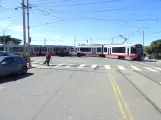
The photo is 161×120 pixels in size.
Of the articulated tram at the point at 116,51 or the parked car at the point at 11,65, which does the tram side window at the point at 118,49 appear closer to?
the articulated tram at the point at 116,51

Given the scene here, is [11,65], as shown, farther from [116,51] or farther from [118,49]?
[116,51]

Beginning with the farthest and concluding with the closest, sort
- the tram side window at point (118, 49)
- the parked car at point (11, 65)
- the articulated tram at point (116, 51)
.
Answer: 1. the tram side window at point (118, 49)
2. the articulated tram at point (116, 51)
3. the parked car at point (11, 65)

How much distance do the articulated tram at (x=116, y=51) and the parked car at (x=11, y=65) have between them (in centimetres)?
2899

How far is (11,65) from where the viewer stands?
17891 millimetres

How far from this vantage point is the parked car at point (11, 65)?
1677cm

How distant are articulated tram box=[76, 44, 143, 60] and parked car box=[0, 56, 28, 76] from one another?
28989 millimetres

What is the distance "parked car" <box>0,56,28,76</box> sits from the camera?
55.0 ft

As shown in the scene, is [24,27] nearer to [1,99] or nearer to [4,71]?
[4,71]

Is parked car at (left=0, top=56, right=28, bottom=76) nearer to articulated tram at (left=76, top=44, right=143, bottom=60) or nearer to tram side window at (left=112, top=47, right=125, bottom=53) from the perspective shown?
articulated tram at (left=76, top=44, right=143, bottom=60)

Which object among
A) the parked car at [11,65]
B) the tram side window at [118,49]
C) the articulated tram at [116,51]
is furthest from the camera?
the tram side window at [118,49]

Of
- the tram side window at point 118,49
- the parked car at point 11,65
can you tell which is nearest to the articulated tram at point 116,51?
the tram side window at point 118,49

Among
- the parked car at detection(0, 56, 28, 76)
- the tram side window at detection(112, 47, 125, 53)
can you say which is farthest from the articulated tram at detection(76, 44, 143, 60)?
the parked car at detection(0, 56, 28, 76)

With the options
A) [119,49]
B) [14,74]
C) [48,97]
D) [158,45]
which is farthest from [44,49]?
[48,97]

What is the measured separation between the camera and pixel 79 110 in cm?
765
